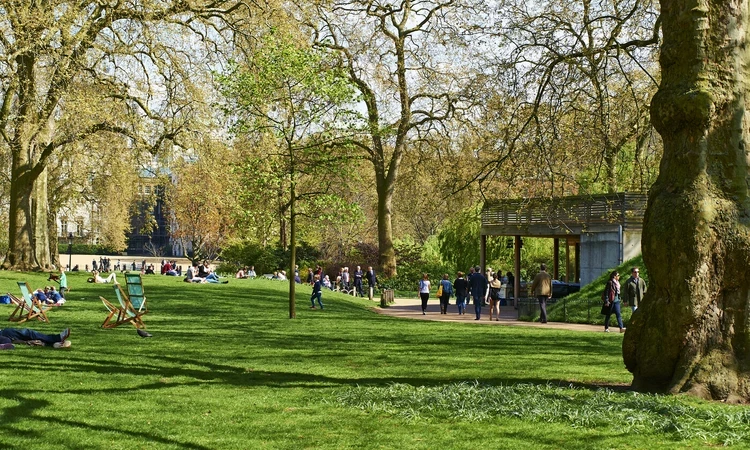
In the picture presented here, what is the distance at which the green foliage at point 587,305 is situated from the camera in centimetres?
2789

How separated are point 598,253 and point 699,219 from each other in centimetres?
2452

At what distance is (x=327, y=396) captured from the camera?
10453 mm

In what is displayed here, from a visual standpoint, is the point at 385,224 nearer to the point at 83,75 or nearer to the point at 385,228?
the point at 385,228

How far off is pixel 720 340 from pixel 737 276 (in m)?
0.76

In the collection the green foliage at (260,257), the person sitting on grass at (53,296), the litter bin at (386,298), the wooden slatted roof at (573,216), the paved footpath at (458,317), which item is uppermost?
the wooden slatted roof at (573,216)

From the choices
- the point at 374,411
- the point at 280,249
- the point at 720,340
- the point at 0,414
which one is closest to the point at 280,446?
the point at 374,411

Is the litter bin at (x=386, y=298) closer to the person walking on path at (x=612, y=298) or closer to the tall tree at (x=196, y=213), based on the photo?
the tall tree at (x=196, y=213)

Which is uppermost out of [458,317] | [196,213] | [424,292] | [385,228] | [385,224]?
[196,213]

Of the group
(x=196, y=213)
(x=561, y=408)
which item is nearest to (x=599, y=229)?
(x=561, y=408)

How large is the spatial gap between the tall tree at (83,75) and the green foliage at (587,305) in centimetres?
1380

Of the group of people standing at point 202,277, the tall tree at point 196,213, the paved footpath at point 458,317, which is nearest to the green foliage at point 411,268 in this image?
the paved footpath at point 458,317

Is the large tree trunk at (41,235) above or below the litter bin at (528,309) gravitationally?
above

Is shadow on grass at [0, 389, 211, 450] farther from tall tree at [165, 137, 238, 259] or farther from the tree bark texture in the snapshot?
the tree bark texture

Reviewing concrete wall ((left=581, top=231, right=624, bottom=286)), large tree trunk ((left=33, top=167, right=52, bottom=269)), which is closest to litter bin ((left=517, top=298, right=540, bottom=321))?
concrete wall ((left=581, top=231, right=624, bottom=286))
